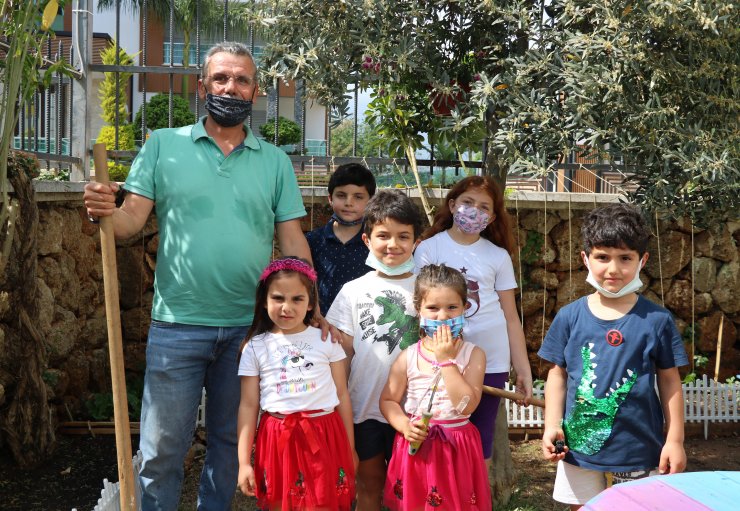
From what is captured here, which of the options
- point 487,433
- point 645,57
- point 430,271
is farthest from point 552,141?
point 487,433

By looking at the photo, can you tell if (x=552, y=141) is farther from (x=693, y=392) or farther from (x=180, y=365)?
(x=693, y=392)

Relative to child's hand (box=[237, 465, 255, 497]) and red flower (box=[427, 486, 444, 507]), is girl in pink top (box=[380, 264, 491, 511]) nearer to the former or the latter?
red flower (box=[427, 486, 444, 507])

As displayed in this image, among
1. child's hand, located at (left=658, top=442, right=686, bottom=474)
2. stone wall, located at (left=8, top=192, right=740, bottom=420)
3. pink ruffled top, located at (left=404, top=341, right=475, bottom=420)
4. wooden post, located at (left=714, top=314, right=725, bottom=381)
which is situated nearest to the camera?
child's hand, located at (left=658, top=442, right=686, bottom=474)

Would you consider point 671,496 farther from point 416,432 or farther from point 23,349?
point 23,349

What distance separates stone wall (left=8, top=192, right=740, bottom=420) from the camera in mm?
4988

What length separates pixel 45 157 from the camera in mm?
5023

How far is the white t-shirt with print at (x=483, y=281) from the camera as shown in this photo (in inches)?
129

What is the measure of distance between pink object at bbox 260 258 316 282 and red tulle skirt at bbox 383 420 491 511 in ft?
2.22

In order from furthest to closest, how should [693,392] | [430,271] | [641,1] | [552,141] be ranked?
[693,392] → [552,141] → [641,1] → [430,271]

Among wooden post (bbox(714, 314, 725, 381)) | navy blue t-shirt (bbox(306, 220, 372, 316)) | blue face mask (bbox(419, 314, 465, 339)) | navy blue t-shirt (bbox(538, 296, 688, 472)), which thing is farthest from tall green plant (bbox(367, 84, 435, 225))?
wooden post (bbox(714, 314, 725, 381))

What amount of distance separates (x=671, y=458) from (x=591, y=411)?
0.29 m

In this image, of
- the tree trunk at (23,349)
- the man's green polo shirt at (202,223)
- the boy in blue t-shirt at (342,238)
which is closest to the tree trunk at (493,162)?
the boy in blue t-shirt at (342,238)

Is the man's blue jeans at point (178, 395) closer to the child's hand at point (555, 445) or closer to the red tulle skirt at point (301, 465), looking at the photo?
the red tulle skirt at point (301, 465)

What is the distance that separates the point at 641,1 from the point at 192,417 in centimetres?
235
